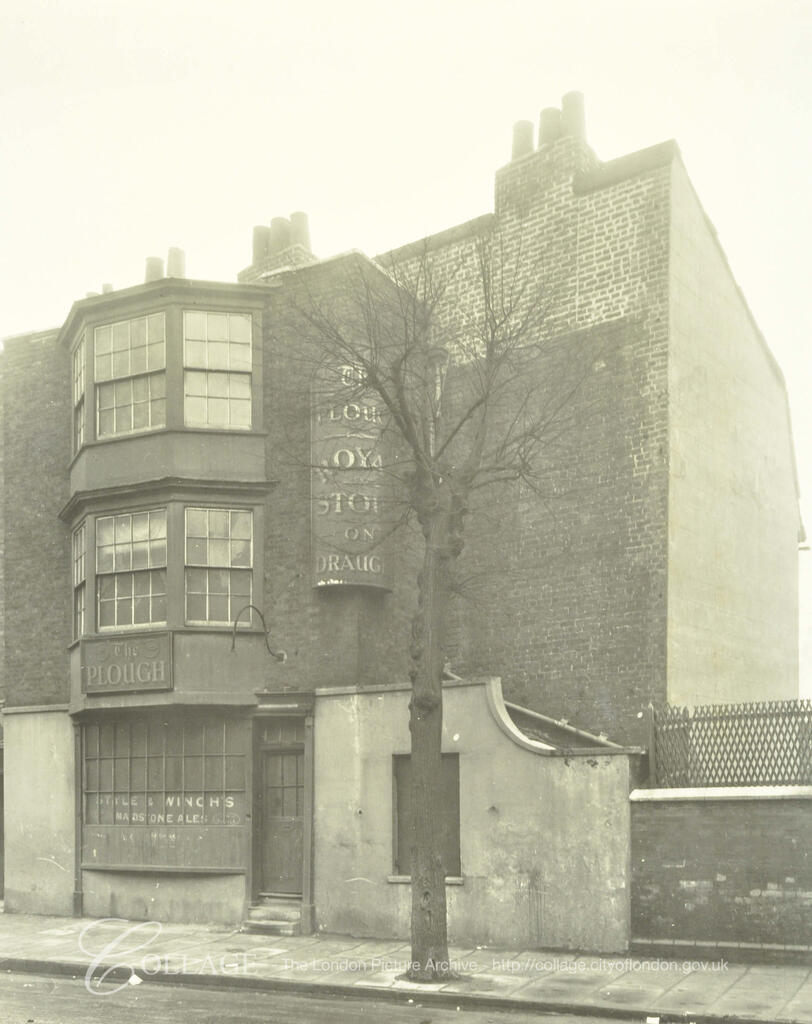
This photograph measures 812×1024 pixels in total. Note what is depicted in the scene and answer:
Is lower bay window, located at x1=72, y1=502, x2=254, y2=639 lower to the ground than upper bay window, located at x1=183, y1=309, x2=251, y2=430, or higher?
lower

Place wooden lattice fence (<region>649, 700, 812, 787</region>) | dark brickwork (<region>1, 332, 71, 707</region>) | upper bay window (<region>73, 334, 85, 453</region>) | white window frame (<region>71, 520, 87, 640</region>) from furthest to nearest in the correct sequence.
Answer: dark brickwork (<region>1, 332, 71, 707</region>) → upper bay window (<region>73, 334, 85, 453</region>) → white window frame (<region>71, 520, 87, 640</region>) → wooden lattice fence (<region>649, 700, 812, 787</region>)

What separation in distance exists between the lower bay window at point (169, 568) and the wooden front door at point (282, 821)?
205cm

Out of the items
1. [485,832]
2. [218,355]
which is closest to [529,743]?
[485,832]

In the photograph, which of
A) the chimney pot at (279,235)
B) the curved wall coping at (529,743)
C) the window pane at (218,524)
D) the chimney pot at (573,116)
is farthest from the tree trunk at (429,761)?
the chimney pot at (279,235)

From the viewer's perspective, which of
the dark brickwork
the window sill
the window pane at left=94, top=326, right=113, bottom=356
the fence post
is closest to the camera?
the fence post

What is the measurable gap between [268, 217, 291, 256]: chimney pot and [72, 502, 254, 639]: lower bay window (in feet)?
24.9

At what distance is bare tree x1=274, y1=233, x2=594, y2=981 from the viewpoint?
12609 mm

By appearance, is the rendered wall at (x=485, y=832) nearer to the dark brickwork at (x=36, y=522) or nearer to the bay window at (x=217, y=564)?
the bay window at (x=217, y=564)

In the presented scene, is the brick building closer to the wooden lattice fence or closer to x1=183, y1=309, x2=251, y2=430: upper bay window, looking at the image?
x1=183, y1=309, x2=251, y2=430: upper bay window

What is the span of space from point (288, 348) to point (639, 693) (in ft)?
23.2

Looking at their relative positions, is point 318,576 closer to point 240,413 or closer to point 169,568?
point 169,568

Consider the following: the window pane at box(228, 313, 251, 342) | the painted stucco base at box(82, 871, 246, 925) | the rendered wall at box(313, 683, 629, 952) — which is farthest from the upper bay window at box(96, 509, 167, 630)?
the painted stucco base at box(82, 871, 246, 925)

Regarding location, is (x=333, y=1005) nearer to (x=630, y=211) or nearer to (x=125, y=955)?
(x=125, y=955)

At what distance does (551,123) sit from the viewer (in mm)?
18188
